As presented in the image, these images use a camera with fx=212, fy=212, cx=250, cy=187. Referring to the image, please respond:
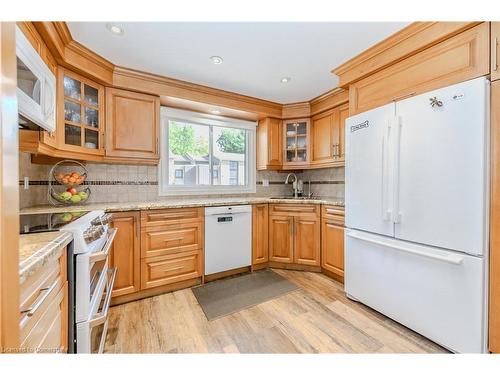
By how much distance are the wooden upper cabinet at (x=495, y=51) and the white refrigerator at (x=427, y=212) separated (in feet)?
0.22

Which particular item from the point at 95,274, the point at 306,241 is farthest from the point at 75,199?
the point at 306,241

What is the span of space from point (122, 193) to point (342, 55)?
264 cm

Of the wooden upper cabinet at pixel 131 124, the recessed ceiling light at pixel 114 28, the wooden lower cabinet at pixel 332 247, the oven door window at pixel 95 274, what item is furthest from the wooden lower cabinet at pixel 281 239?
the recessed ceiling light at pixel 114 28

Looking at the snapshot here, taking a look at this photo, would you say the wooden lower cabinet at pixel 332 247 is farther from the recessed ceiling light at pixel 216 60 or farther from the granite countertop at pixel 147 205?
the recessed ceiling light at pixel 216 60

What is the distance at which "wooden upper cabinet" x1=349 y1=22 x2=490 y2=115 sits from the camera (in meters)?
1.26

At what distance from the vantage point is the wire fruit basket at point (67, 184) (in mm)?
1921

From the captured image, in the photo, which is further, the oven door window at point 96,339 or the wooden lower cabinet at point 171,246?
the wooden lower cabinet at point 171,246

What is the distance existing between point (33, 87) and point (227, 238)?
2.00 m

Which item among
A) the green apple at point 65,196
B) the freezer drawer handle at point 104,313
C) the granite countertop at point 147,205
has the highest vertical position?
the green apple at point 65,196

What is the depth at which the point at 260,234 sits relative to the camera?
2771 mm

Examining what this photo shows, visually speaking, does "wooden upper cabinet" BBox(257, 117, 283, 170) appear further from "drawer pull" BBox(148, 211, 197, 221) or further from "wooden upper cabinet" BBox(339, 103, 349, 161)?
"drawer pull" BBox(148, 211, 197, 221)

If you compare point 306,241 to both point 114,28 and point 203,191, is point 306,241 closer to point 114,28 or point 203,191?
point 203,191

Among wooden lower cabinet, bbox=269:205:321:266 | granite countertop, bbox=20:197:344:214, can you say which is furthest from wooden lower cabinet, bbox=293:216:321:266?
granite countertop, bbox=20:197:344:214
